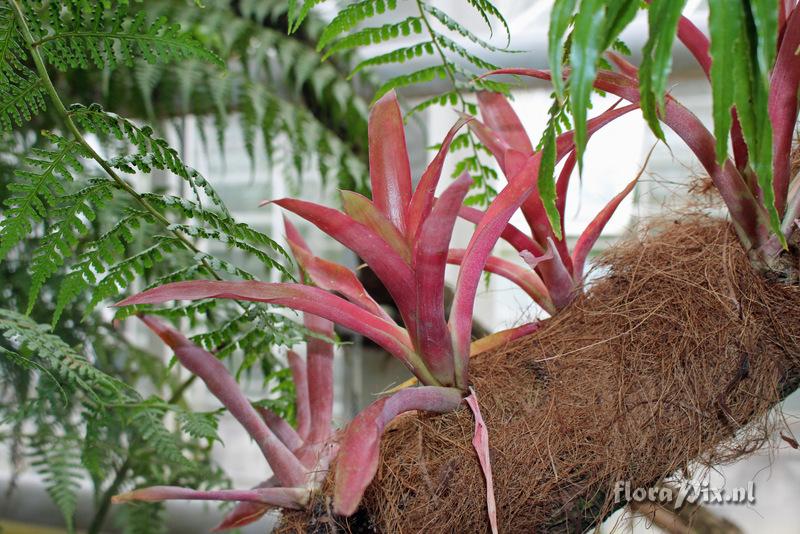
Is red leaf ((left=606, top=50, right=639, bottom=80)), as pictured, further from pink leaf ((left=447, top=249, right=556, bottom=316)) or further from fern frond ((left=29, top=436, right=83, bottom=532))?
fern frond ((left=29, top=436, right=83, bottom=532))

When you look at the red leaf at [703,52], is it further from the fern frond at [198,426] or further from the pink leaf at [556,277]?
the fern frond at [198,426]

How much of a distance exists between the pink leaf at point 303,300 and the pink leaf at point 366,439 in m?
0.03

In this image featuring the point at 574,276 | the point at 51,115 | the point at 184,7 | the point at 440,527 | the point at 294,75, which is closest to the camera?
the point at 440,527

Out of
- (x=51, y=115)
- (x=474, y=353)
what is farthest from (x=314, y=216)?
(x=51, y=115)

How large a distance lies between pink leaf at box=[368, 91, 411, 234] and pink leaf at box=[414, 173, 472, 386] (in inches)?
1.9

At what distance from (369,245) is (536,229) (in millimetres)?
168

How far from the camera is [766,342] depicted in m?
0.50

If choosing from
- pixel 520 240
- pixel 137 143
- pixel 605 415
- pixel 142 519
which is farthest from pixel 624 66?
pixel 142 519

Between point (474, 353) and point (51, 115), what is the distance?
1.00m

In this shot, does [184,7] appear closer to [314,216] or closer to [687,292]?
[314,216]

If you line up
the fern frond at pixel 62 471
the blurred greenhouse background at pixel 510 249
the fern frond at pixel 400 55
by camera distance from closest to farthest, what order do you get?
the fern frond at pixel 400 55 → the fern frond at pixel 62 471 → the blurred greenhouse background at pixel 510 249

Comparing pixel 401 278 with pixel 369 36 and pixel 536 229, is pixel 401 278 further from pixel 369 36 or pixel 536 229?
pixel 369 36

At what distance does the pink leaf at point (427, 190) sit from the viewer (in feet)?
1.59

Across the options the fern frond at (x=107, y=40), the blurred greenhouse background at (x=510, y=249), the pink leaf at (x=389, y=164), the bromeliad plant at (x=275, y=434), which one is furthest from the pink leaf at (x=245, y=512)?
the blurred greenhouse background at (x=510, y=249)
